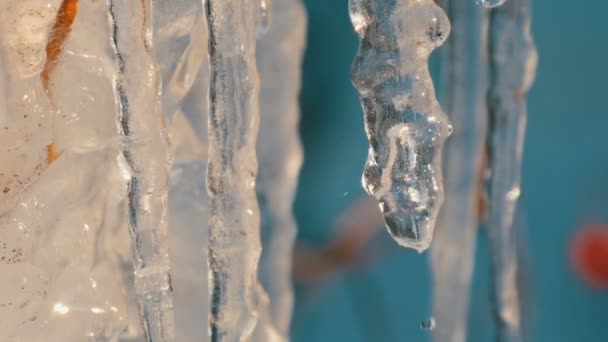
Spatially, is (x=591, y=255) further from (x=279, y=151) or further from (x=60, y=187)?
(x=60, y=187)

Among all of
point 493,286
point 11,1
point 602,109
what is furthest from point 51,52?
point 602,109

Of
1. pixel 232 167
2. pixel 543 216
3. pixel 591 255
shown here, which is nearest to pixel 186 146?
pixel 232 167

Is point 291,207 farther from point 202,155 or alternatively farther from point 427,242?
point 427,242

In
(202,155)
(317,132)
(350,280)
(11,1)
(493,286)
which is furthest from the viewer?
(350,280)

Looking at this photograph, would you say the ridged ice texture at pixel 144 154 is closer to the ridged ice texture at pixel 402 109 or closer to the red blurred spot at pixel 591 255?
the ridged ice texture at pixel 402 109

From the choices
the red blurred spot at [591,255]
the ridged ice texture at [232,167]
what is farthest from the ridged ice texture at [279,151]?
the red blurred spot at [591,255]

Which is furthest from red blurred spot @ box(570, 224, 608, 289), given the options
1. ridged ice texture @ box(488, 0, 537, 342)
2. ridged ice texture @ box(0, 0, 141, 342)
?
ridged ice texture @ box(0, 0, 141, 342)

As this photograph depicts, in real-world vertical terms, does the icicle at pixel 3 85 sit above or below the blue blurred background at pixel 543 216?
above
